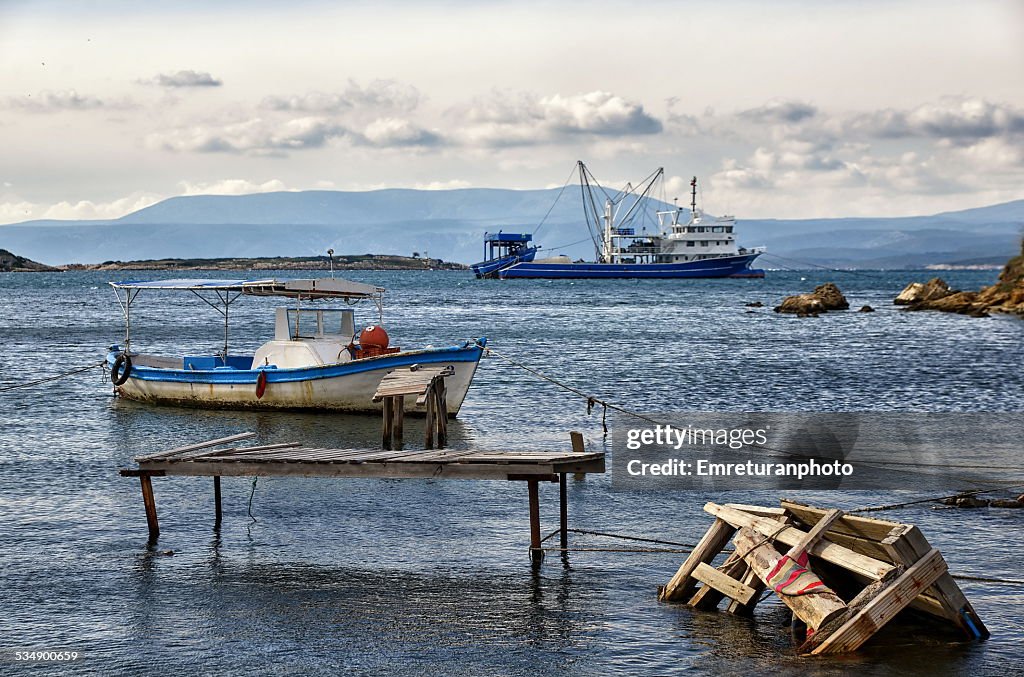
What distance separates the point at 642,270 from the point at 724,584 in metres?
153

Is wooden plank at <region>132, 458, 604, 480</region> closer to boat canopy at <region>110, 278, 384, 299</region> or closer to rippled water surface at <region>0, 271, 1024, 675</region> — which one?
rippled water surface at <region>0, 271, 1024, 675</region>

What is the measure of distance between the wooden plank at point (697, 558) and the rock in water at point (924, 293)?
8383 cm

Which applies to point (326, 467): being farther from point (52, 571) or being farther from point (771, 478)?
point (771, 478)

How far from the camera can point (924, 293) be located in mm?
92875

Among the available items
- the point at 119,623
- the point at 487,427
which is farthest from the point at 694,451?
the point at 119,623

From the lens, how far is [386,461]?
14.3m

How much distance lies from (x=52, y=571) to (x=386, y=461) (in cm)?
430

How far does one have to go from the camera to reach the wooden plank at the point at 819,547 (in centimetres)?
A: 1052

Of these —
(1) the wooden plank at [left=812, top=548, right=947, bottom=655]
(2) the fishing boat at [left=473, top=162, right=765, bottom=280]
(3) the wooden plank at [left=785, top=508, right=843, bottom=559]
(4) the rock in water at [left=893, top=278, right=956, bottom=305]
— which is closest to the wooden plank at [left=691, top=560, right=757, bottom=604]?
(3) the wooden plank at [left=785, top=508, right=843, bottom=559]

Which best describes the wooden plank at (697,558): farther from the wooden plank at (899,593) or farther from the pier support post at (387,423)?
the pier support post at (387,423)

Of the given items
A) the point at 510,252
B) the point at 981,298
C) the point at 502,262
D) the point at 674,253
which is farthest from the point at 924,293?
the point at 510,252

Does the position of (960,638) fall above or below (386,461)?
below

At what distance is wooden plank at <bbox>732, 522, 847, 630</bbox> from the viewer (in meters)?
10.8

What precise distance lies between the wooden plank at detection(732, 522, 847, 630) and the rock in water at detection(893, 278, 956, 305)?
84.6m
